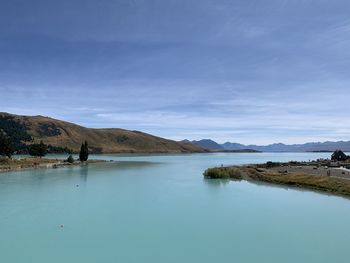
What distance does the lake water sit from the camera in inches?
1052

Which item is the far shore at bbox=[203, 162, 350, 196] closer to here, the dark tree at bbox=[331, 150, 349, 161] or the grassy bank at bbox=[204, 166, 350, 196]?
the grassy bank at bbox=[204, 166, 350, 196]

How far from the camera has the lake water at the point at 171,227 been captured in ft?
87.7

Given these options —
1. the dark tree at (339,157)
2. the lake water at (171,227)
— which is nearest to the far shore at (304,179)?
the lake water at (171,227)

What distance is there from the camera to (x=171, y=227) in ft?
116

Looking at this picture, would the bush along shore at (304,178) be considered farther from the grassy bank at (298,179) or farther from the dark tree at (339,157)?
the dark tree at (339,157)

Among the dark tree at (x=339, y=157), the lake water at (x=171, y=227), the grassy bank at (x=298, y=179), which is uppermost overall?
the dark tree at (x=339, y=157)

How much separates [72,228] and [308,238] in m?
21.7

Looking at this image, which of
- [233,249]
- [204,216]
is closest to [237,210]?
[204,216]

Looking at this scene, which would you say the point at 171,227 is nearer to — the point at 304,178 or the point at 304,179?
the point at 304,179

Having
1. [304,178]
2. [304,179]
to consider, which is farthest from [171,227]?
[304,178]

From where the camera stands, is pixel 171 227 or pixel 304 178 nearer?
pixel 171 227

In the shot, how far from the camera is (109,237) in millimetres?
31281

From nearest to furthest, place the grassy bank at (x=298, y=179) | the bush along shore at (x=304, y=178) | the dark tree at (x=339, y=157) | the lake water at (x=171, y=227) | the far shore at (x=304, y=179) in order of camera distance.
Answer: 1. the lake water at (x=171, y=227)
2. the grassy bank at (x=298, y=179)
3. the far shore at (x=304, y=179)
4. the bush along shore at (x=304, y=178)
5. the dark tree at (x=339, y=157)

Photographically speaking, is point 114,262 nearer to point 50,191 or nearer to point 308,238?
point 308,238
